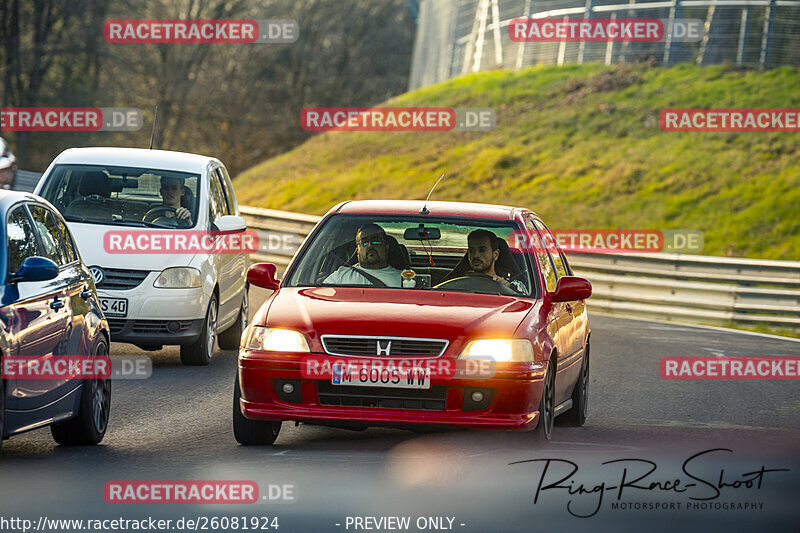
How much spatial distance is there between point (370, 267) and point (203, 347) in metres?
4.35

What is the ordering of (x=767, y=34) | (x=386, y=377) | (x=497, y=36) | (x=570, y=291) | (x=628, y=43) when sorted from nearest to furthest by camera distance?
(x=386, y=377) < (x=570, y=291) < (x=767, y=34) < (x=628, y=43) < (x=497, y=36)

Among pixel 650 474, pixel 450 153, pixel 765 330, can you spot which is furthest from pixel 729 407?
pixel 450 153

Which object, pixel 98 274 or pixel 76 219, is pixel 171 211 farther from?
pixel 98 274

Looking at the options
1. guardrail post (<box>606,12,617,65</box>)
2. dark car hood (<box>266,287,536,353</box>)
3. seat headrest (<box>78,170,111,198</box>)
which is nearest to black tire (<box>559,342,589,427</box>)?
dark car hood (<box>266,287,536,353</box>)

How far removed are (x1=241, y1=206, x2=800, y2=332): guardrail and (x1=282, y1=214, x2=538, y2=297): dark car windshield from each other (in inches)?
559

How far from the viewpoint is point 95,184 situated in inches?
547

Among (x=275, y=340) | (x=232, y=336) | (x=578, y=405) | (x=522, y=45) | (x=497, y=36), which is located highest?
(x=497, y=36)

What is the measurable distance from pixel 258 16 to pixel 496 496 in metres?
60.6

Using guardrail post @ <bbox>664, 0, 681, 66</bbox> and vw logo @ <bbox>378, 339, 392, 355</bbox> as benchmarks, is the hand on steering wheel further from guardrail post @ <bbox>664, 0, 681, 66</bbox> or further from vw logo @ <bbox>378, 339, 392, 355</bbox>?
guardrail post @ <bbox>664, 0, 681, 66</bbox>

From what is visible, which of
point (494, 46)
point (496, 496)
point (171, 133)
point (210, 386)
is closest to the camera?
point (496, 496)

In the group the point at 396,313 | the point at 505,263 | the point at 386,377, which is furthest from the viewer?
the point at 505,263

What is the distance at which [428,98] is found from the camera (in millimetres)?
52688

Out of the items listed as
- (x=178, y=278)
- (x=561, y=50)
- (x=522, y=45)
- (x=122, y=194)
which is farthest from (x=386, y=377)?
(x=522, y=45)

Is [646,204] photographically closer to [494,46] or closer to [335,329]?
[494,46]
